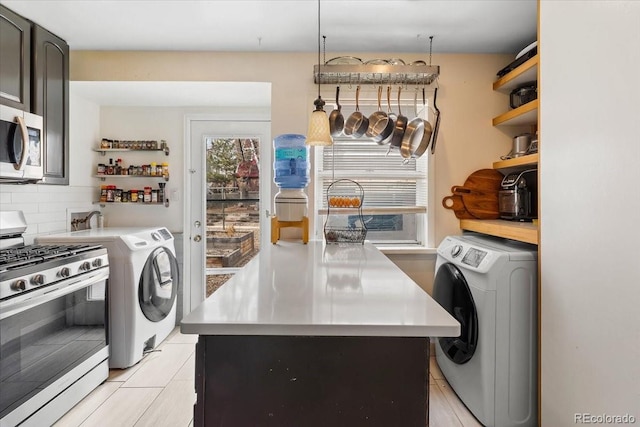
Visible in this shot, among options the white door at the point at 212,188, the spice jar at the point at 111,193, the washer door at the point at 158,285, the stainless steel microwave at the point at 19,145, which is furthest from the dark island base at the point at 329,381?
the spice jar at the point at 111,193

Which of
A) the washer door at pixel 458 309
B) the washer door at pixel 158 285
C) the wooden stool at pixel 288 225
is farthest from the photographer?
the washer door at pixel 158 285

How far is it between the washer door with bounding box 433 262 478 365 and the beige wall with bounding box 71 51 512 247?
601mm

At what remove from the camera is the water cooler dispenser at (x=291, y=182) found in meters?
2.44

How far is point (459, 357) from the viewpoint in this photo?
211 cm

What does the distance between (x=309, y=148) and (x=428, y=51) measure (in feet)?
3.82

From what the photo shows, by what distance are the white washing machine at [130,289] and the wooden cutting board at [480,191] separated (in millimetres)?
2404

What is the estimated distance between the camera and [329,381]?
895 mm

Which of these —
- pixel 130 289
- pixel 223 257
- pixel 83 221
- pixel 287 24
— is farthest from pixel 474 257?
pixel 83 221

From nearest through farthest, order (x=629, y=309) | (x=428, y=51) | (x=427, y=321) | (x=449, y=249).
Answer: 1. (x=427, y=321)
2. (x=629, y=309)
3. (x=449, y=249)
4. (x=428, y=51)

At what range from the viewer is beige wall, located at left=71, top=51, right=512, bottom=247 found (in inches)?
111

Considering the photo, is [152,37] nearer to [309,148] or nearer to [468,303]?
[309,148]

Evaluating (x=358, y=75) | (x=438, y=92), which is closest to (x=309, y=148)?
(x=358, y=75)

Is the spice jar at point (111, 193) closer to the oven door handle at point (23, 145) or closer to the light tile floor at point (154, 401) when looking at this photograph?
the oven door handle at point (23, 145)

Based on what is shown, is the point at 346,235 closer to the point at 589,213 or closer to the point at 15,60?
the point at 589,213
